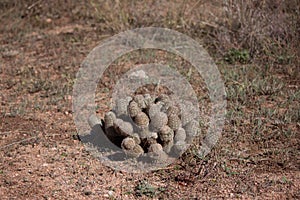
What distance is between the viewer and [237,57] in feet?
16.5

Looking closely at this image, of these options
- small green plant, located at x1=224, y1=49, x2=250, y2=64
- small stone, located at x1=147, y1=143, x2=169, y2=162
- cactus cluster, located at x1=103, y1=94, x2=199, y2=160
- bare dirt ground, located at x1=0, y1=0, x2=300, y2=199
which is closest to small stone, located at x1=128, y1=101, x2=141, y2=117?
cactus cluster, located at x1=103, y1=94, x2=199, y2=160

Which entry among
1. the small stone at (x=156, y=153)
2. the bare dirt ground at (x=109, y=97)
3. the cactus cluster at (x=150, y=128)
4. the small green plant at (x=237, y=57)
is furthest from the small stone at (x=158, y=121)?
the small green plant at (x=237, y=57)

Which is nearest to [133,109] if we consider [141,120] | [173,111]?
[141,120]

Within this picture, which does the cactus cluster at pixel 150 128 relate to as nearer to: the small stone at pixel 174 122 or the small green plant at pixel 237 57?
the small stone at pixel 174 122

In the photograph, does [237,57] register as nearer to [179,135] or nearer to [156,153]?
[179,135]

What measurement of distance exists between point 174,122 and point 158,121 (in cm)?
11

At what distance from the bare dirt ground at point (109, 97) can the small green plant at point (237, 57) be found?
10mm

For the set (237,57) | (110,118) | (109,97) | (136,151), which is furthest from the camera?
(237,57)

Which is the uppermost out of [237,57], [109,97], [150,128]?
[150,128]

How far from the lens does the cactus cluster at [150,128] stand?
10.8ft

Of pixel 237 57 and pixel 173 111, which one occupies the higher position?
pixel 173 111

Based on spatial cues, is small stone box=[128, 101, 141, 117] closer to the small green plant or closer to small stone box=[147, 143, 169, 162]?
small stone box=[147, 143, 169, 162]

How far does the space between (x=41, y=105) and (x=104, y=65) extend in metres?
1.04

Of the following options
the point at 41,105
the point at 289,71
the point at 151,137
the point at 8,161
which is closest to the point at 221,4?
the point at 289,71
